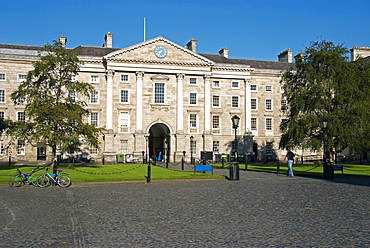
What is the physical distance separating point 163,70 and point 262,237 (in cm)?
4455

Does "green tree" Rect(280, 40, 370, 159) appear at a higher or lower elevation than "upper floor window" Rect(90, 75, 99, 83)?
lower

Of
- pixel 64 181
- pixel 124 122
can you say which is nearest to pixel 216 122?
pixel 124 122

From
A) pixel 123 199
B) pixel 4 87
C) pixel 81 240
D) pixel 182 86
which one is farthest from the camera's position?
pixel 182 86

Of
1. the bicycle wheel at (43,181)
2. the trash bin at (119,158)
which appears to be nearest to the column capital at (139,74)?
the trash bin at (119,158)

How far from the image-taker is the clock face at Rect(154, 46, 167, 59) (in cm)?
5234

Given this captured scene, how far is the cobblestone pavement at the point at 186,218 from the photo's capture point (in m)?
8.87

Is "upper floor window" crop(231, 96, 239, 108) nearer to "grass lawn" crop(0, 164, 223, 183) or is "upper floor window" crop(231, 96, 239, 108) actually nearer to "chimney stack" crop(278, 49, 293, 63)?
"chimney stack" crop(278, 49, 293, 63)

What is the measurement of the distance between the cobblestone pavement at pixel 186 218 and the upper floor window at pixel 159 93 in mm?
34865

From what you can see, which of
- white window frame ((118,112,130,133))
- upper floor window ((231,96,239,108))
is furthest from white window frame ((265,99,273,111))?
white window frame ((118,112,130,133))

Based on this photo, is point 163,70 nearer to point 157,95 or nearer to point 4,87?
point 157,95

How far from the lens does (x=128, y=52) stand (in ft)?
168

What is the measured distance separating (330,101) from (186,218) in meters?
30.6

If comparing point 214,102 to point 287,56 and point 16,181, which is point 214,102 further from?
point 16,181

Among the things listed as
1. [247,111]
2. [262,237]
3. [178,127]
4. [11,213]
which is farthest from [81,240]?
[247,111]
